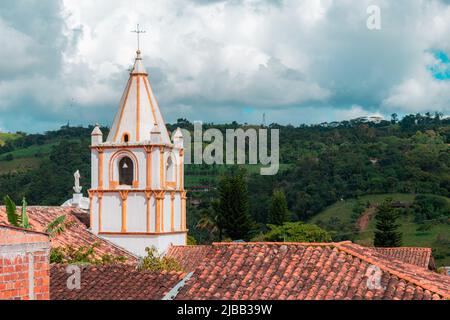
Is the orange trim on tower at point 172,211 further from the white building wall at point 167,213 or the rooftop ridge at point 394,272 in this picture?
the rooftop ridge at point 394,272

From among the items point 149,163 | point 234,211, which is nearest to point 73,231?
point 149,163

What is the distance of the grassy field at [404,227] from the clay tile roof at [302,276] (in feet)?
133

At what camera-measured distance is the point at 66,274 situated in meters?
17.3

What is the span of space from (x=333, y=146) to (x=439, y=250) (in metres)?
36.1

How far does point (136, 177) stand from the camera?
3212cm

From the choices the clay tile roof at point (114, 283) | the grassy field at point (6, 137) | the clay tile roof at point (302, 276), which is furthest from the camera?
the grassy field at point (6, 137)

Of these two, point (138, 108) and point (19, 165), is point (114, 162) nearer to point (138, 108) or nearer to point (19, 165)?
point (138, 108)

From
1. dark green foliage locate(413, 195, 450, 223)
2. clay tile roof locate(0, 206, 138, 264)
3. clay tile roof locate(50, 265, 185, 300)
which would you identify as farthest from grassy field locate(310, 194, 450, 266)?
clay tile roof locate(50, 265, 185, 300)

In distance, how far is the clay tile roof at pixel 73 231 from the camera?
27.7m

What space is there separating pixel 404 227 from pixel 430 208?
4.57 meters

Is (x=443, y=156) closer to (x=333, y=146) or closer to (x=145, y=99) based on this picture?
(x=333, y=146)

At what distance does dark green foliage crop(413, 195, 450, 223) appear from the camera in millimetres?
66562

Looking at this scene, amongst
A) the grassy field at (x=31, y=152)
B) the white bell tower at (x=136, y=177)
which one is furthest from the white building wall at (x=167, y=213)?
the grassy field at (x=31, y=152)

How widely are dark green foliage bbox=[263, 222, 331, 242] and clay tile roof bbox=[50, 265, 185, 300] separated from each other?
29.3 m
